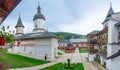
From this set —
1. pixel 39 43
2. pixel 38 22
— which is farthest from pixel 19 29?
pixel 39 43

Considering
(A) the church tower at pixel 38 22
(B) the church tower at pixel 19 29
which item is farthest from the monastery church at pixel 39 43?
(B) the church tower at pixel 19 29

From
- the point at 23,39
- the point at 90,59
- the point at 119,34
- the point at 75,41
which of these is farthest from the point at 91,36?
the point at 75,41

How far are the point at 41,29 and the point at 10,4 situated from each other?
48.2m

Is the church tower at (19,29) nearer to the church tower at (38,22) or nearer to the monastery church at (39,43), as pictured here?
the monastery church at (39,43)

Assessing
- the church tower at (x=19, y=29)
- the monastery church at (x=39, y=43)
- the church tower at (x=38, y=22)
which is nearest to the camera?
the monastery church at (x=39, y=43)

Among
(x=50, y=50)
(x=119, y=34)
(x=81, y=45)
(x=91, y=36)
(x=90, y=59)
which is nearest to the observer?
(x=119, y=34)

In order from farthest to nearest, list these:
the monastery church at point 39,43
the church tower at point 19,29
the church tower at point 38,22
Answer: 1. the church tower at point 19,29
2. the church tower at point 38,22
3. the monastery church at point 39,43

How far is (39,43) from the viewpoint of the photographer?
148 feet

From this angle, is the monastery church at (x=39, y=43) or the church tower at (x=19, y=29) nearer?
the monastery church at (x=39, y=43)

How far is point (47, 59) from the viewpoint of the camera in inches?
1695

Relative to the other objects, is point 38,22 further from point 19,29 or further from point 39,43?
point 19,29

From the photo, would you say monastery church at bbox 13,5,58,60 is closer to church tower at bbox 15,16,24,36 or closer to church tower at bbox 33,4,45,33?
church tower at bbox 33,4,45,33

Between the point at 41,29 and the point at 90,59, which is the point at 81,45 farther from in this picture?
the point at 90,59

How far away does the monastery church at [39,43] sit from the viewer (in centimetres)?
4312
